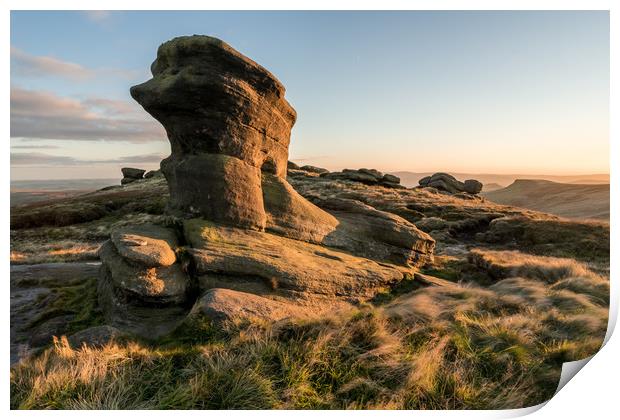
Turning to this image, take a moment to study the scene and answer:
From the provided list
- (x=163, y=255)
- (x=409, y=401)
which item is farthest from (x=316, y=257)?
(x=409, y=401)

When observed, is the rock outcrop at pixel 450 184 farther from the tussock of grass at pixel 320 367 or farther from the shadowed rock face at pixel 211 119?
the tussock of grass at pixel 320 367

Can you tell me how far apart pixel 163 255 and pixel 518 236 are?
1107 inches

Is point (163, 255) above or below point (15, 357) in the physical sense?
above

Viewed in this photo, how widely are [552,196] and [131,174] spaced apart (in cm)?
12597

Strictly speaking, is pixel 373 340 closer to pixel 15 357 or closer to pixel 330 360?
pixel 330 360

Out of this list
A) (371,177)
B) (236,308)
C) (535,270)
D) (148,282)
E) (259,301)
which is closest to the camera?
(236,308)

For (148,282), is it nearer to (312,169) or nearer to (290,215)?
(290,215)

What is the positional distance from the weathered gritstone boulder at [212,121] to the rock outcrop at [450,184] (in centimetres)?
8080

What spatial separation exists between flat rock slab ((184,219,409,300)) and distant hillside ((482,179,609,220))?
6395cm

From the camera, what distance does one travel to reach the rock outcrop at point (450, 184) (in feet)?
292

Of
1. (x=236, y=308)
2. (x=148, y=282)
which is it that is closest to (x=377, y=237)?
(x=236, y=308)

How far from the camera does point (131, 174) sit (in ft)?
370

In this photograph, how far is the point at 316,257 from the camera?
46.7ft

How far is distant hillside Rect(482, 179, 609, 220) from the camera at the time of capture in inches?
2916
